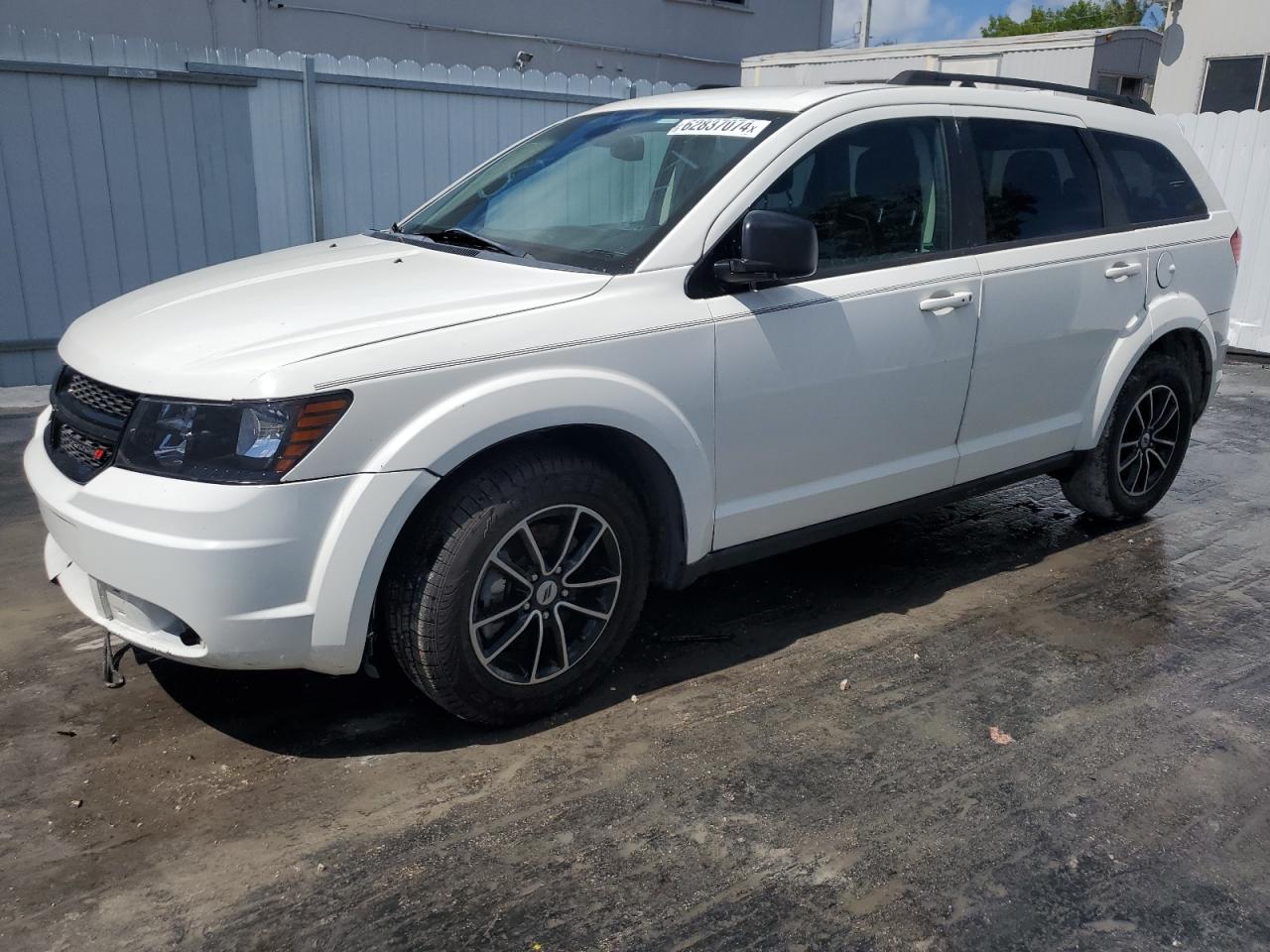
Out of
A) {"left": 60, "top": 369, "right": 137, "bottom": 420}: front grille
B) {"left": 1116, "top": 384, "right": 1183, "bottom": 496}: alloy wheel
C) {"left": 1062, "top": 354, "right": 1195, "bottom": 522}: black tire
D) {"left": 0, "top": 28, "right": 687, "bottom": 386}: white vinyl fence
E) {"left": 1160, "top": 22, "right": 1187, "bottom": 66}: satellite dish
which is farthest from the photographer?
{"left": 1160, "top": 22, "right": 1187, "bottom": 66}: satellite dish

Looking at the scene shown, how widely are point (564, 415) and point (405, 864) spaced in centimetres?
130

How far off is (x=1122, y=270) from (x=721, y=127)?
6.63 ft

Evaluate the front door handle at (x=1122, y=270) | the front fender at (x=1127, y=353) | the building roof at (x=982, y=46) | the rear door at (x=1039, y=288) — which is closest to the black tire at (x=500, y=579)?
the rear door at (x=1039, y=288)

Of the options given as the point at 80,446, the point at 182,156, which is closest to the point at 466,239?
the point at 80,446

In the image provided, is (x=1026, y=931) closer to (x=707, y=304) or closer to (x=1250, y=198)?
(x=707, y=304)

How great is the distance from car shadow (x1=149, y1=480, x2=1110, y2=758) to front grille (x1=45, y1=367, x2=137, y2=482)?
2.91 feet

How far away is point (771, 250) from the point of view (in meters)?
3.43

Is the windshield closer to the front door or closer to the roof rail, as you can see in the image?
the front door

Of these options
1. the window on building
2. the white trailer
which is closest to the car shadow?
the white trailer

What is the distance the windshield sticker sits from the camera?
3.82 metres

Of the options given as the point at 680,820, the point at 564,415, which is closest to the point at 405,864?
the point at 680,820

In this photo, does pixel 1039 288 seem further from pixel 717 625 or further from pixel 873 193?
pixel 717 625

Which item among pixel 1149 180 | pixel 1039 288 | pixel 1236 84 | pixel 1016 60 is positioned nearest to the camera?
pixel 1039 288

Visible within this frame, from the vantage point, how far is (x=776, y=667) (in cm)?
391
